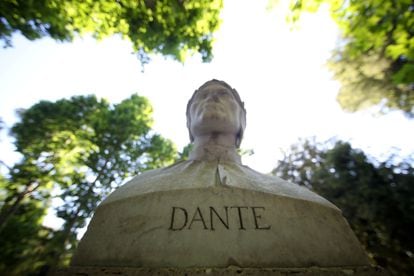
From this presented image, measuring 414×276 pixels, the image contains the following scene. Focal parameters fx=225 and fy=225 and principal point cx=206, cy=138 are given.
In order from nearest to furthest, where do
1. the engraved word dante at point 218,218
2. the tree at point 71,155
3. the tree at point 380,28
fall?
the engraved word dante at point 218,218 < the tree at point 380,28 < the tree at point 71,155

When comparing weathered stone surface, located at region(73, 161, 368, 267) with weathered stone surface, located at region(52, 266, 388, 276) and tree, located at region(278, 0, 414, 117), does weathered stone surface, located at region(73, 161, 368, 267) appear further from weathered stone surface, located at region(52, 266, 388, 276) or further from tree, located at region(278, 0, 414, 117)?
tree, located at region(278, 0, 414, 117)

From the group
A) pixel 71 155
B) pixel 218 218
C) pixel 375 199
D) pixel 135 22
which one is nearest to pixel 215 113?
pixel 218 218

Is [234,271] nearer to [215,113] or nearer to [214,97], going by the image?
[215,113]

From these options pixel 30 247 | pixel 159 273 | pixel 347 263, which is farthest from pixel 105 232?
pixel 30 247

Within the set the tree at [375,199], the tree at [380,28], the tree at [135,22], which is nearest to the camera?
the tree at [380,28]

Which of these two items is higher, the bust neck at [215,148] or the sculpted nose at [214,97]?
the sculpted nose at [214,97]

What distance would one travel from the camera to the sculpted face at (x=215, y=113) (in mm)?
3156

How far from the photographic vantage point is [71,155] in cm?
1251

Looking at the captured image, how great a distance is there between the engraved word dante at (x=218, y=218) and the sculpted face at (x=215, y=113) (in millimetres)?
1635

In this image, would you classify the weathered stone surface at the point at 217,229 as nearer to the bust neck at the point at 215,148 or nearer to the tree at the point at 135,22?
the bust neck at the point at 215,148

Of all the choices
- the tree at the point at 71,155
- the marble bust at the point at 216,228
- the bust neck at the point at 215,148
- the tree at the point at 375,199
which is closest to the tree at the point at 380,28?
the marble bust at the point at 216,228

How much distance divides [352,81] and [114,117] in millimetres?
11201

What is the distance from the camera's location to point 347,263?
1.52 meters

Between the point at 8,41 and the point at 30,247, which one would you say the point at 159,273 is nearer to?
the point at 8,41
